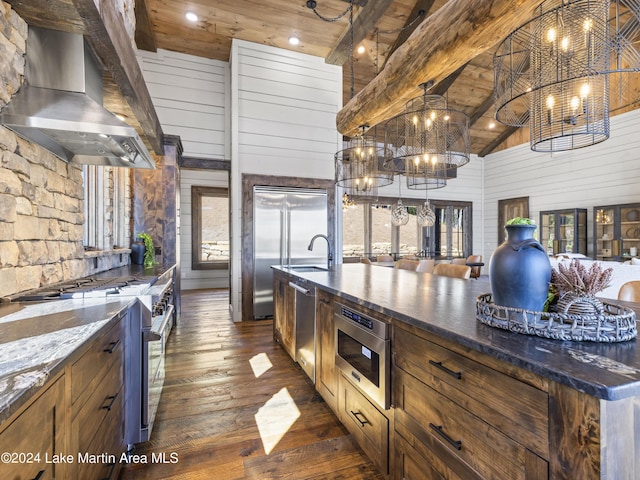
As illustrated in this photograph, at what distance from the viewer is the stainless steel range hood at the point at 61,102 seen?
173 centimetres

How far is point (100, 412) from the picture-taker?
1380 mm

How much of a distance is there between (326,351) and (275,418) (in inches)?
22.9

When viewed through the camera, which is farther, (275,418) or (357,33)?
(357,33)

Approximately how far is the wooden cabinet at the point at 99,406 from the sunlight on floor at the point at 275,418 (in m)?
0.80

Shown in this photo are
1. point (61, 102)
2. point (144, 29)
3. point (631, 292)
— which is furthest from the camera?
point (144, 29)

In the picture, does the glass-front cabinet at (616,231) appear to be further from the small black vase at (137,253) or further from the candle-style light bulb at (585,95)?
the small black vase at (137,253)

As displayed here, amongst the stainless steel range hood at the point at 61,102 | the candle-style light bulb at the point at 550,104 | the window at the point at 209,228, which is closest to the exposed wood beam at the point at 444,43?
the candle-style light bulb at the point at 550,104

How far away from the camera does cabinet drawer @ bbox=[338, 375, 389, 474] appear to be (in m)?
1.60

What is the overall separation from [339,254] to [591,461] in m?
4.95

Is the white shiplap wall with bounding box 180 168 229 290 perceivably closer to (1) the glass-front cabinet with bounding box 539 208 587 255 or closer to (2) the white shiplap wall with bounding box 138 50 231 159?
(2) the white shiplap wall with bounding box 138 50 231 159

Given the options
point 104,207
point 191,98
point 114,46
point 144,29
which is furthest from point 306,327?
point 144,29

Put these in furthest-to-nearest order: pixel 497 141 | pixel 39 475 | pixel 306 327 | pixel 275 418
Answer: pixel 497 141, pixel 306 327, pixel 275 418, pixel 39 475

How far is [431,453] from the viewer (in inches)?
50.4

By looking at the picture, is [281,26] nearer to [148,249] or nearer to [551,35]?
[148,249]
